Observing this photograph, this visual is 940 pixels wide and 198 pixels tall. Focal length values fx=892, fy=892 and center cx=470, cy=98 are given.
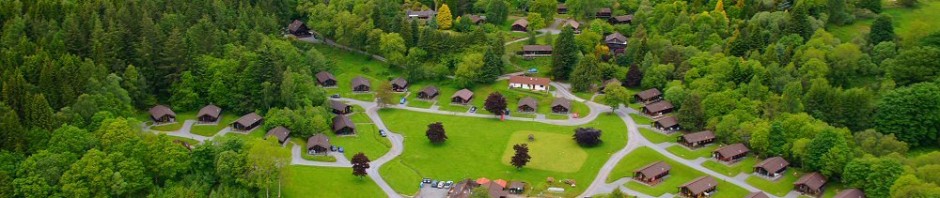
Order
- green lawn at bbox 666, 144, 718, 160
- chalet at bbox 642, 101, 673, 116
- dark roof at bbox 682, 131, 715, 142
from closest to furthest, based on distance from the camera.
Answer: green lawn at bbox 666, 144, 718, 160 < dark roof at bbox 682, 131, 715, 142 < chalet at bbox 642, 101, 673, 116

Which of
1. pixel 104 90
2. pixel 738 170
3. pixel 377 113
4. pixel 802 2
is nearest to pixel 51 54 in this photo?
pixel 104 90

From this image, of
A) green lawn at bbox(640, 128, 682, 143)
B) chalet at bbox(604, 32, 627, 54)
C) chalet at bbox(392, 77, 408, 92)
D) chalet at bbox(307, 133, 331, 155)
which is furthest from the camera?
chalet at bbox(604, 32, 627, 54)

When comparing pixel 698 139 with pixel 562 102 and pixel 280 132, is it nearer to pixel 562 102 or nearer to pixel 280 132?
pixel 562 102

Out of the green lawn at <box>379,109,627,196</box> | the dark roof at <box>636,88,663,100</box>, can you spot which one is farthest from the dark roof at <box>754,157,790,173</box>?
the dark roof at <box>636,88,663,100</box>

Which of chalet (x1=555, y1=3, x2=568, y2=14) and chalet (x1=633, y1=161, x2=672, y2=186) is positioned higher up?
chalet (x1=555, y1=3, x2=568, y2=14)

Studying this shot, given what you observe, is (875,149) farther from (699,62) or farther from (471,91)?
(471,91)

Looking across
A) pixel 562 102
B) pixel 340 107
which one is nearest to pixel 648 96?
pixel 562 102

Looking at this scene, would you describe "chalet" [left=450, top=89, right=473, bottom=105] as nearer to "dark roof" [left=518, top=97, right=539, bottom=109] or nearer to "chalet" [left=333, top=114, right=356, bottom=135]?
"dark roof" [left=518, top=97, right=539, bottom=109]
